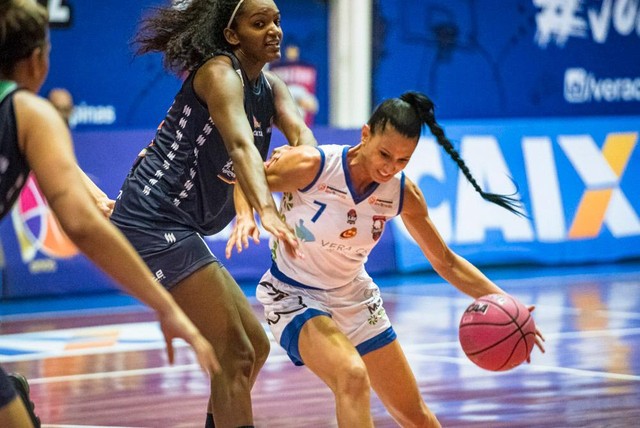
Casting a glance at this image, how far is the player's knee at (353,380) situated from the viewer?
4855 mm

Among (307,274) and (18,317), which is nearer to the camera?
(307,274)

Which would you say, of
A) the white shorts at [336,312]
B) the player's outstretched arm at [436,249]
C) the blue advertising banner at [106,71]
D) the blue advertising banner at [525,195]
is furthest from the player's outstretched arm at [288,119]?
the blue advertising banner at [106,71]

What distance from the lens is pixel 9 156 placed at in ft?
10.6

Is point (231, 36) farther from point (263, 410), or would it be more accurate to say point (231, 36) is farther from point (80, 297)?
point (80, 297)

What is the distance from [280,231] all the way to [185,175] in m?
0.74

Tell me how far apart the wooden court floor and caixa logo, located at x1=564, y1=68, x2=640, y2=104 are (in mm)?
7034

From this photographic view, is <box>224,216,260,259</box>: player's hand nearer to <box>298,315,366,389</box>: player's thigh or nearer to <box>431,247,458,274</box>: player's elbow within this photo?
<box>298,315,366,389</box>: player's thigh

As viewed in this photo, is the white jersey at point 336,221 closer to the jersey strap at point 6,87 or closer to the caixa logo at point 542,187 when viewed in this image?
the jersey strap at point 6,87

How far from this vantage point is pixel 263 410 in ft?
23.9

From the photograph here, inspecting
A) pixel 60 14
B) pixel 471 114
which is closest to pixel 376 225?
pixel 60 14

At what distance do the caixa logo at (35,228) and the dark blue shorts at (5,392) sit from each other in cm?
787

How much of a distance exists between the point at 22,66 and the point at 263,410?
431 centimetres

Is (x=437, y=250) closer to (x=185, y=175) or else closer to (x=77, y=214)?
(x=185, y=175)

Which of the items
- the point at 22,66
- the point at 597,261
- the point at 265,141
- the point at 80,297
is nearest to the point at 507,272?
the point at 597,261
